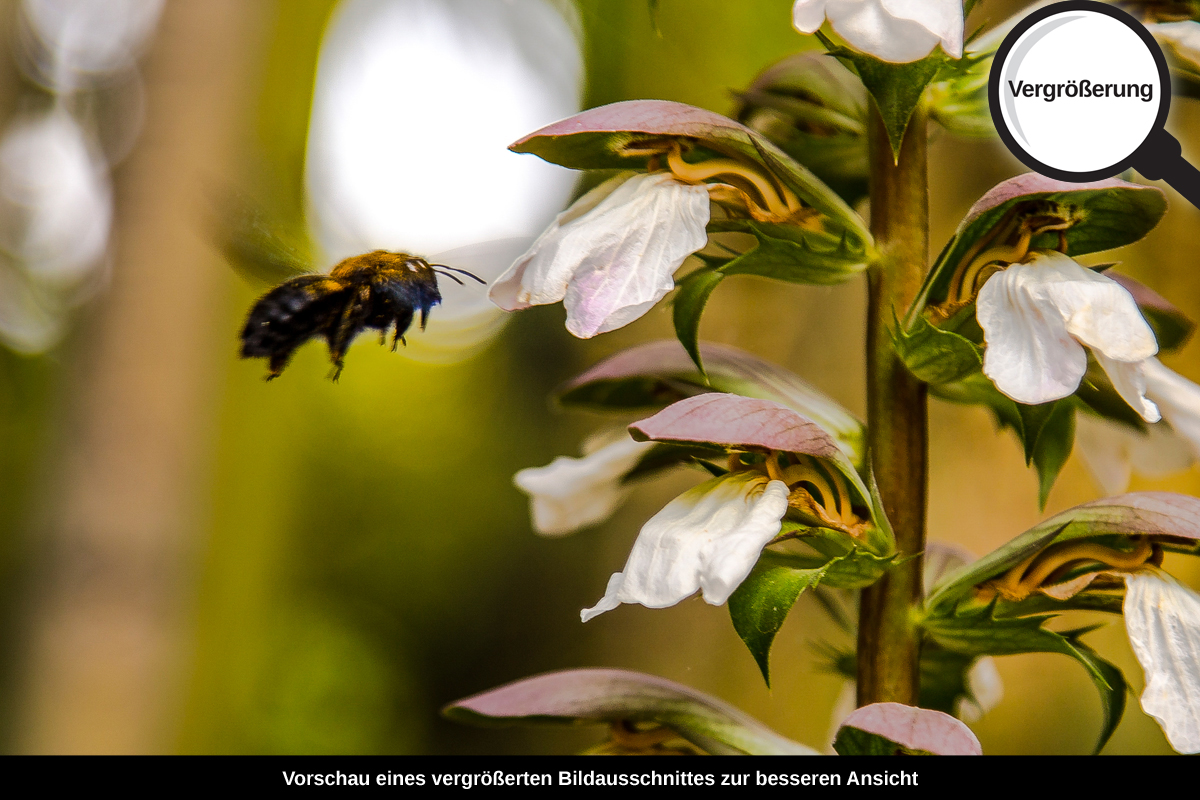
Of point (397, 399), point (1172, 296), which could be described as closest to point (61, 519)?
point (1172, 296)

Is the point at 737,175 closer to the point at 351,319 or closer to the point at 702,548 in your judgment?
the point at 702,548

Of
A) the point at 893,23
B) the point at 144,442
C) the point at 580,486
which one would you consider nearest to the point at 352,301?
the point at 580,486

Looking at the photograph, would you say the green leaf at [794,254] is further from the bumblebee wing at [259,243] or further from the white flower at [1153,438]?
the bumblebee wing at [259,243]

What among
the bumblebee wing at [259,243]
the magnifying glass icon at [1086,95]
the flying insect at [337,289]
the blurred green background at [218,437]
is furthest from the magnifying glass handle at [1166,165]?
the bumblebee wing at [259,243]

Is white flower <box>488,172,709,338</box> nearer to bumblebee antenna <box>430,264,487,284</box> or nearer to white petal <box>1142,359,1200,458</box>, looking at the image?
bumblebee antenna <box>430,264,487,284</box>

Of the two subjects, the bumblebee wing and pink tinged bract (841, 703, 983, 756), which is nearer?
pink tinged bract (841, 703, 983, 756)

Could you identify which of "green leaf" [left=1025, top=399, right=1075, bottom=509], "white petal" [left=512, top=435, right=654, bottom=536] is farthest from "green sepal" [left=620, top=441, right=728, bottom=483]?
"green leaf" [left=1025, top=399, right=1075, bottom=509]
